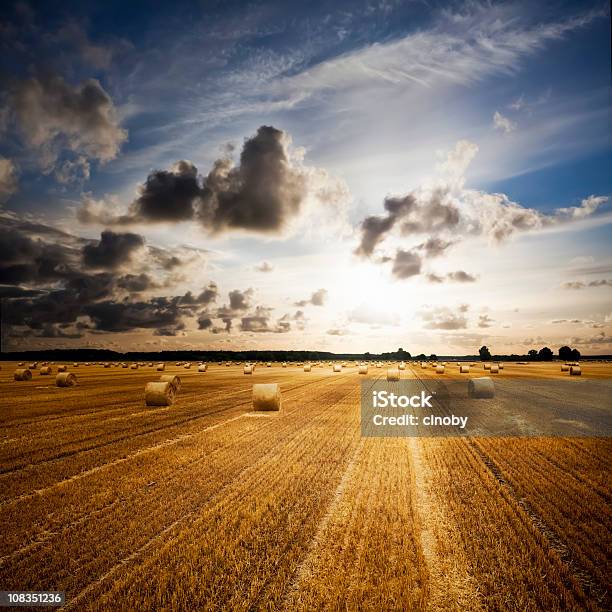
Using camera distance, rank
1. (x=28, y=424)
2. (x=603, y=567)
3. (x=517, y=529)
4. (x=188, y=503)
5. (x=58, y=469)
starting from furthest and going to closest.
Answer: (x=28, y=424)
(x=58, y=469)
(x=188, y=503)
(x=517, y=529)
(x=603, y=567)

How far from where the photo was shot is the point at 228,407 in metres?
21.1

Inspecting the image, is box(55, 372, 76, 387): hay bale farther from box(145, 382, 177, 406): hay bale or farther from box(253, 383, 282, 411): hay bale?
box(253, 383, 282, 411): hay bale

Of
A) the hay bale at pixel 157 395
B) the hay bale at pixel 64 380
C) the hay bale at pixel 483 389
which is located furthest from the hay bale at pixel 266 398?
the hay bale at pixel 64 380

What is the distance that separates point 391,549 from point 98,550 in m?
4.38

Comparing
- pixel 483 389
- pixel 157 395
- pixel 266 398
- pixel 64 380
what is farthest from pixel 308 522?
pixel 64 380

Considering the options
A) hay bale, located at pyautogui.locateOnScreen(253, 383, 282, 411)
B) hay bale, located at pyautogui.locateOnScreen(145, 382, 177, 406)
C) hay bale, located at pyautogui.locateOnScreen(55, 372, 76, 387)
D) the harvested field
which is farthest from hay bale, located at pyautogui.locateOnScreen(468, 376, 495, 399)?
hay bale, located at pyautogui.locateOnScreen(55, 372, 76, 387)

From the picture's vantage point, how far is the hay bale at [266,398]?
19.4m

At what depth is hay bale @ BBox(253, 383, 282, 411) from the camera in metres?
19.4

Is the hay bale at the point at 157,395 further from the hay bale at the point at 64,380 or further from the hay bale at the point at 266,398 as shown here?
the hay bale at the point at 64,380

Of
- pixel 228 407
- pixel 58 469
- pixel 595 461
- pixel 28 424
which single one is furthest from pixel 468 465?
pixel 28 424

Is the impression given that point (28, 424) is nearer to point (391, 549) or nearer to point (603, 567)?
point (391, 549)

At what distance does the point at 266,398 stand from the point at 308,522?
1232 centimetres

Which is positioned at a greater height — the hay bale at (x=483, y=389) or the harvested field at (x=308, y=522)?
the hay bale at (x=483, y=389)

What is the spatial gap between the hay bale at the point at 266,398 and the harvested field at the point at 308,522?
17.7ft
